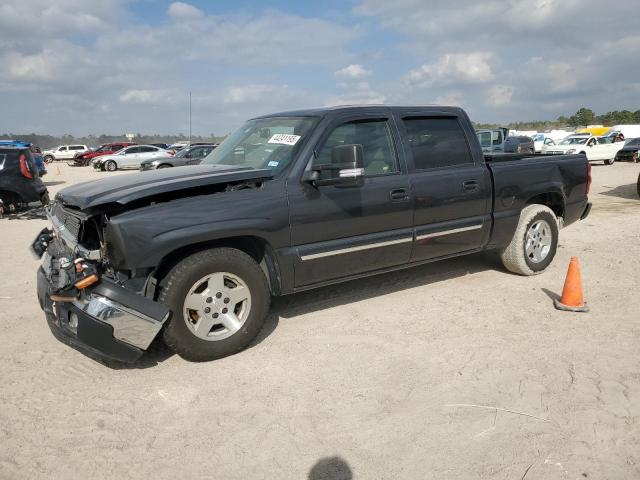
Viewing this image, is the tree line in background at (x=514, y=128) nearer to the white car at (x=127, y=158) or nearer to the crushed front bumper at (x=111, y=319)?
the white car at (x=127, y=158)

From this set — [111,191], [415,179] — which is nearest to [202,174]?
[111,191]

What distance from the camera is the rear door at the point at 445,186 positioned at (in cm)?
474

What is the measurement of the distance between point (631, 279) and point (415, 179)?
9.80 ft

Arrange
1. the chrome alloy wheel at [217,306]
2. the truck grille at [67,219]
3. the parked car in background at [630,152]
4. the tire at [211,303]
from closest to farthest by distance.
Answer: the tire at [211,303] < the chrome alloy wheel at [217,306] < the truck grille at [67,219] < the parked car in background at [630,152]

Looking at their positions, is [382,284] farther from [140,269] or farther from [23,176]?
[23,176]

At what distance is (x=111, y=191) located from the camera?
12.1 feet

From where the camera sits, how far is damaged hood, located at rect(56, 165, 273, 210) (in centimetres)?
350

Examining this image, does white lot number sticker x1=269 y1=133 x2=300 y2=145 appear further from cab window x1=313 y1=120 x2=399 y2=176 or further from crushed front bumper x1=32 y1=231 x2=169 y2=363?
crushed front bumper x1=32 y1=231 x2=169 y2=363

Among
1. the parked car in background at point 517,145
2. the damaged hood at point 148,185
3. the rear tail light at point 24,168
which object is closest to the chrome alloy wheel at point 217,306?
the damaged hood at point 148,185

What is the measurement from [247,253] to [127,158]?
1218 inches

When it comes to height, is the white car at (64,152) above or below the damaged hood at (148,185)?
above

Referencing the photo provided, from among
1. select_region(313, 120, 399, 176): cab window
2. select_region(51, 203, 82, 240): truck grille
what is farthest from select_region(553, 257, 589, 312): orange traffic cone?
select_region(51, 203, 82, 240): truck grille

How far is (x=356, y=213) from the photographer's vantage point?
4305mm

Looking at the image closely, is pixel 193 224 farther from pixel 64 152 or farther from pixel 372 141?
pixel 64 152
